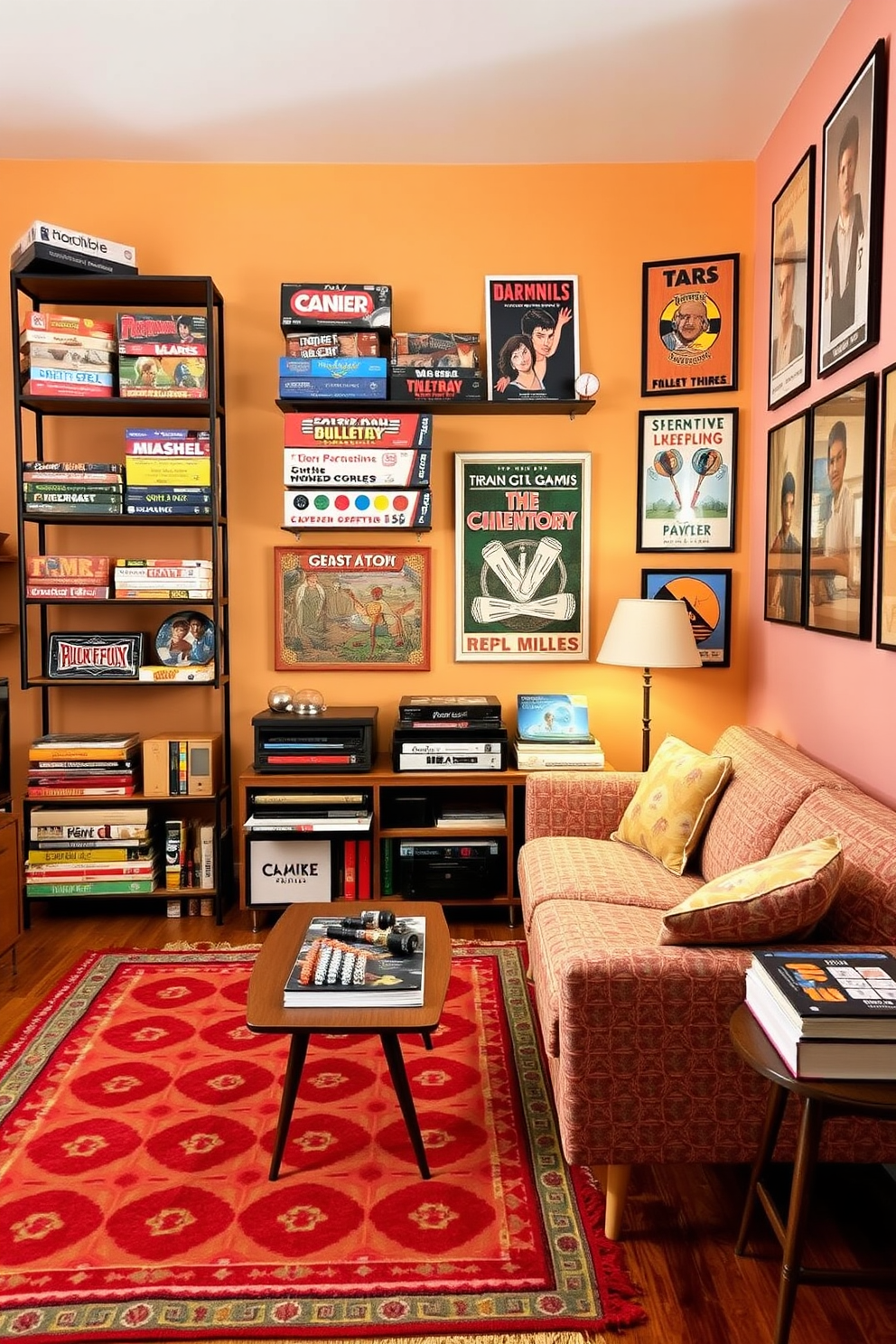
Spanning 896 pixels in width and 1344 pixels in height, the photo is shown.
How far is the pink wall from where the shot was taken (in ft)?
8.65

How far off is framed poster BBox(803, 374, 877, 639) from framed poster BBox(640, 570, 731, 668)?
88cm

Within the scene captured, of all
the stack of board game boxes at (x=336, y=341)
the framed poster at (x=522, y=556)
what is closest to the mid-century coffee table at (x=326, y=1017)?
the framed poster at (x=522, y=556)

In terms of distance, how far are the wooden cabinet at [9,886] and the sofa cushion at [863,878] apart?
257 cm

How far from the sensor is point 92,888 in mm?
3918

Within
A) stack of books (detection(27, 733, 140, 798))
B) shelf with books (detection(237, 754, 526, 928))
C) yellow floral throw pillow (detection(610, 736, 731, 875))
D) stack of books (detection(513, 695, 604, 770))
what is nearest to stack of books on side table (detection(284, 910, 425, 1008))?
yellow floral throw pillow (detection(610, 736, 731, 875))

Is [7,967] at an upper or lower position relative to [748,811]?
lower

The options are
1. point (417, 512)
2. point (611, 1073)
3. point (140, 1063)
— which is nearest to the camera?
point (611, 1073)

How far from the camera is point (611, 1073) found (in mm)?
1962

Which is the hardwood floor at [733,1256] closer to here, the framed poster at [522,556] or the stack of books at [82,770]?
the framed poster at [522,556]

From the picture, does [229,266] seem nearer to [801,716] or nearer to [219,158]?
[219,158]

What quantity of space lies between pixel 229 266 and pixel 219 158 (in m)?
0.42

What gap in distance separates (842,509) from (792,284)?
41.6 inches

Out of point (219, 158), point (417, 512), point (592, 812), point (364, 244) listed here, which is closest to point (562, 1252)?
point (592, 812)

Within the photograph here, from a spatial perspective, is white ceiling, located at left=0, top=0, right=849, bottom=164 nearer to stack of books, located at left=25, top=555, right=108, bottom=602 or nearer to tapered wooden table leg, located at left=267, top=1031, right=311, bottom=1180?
stack of books, located at left=25, top=555, right=108, bottom=602
